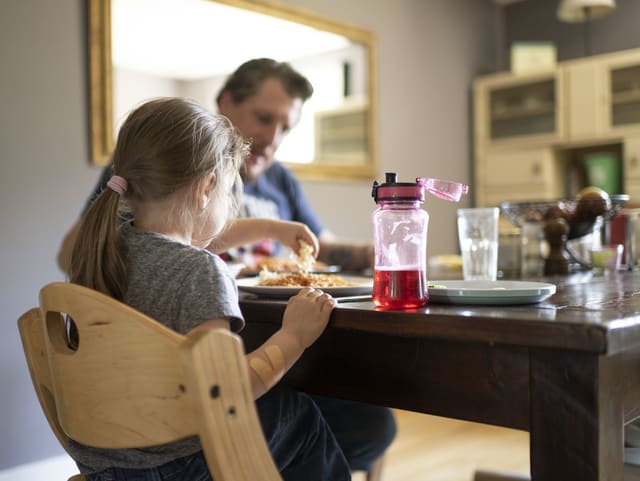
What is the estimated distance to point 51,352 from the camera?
0.84 meters

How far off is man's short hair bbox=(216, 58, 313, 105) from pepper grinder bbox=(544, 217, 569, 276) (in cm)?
93

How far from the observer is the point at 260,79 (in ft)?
6.98

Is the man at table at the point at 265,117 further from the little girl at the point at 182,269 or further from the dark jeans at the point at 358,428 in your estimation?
the little girl at the point at 182,269

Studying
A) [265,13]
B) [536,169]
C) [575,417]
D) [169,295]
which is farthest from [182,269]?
[536,169]

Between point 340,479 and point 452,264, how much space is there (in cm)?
86

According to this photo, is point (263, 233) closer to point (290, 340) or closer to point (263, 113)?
point (290, 340)

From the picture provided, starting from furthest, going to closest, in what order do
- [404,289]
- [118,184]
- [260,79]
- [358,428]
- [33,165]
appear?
[33,165] → [260,79] → [358,428] → [118,184] → [404,289]

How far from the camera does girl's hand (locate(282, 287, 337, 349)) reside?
930 mm

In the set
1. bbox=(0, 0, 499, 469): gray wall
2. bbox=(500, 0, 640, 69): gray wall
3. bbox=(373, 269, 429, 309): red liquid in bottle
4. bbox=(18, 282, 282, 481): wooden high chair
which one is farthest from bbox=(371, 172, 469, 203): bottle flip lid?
bbox=(500, 0, 640, 69): gray wall

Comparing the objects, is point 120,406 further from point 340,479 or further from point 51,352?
point 340,479

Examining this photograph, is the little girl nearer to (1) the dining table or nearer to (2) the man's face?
(1) the dining table

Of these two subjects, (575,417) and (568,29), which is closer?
(575,417)

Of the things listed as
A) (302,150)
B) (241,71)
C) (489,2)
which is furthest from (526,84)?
(241,71)

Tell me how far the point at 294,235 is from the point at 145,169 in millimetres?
466
